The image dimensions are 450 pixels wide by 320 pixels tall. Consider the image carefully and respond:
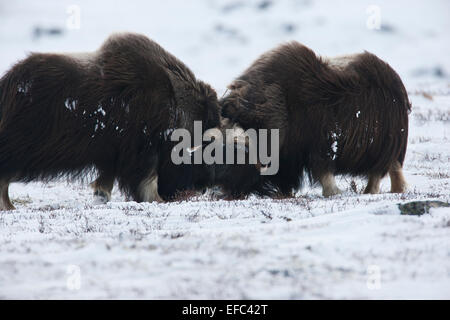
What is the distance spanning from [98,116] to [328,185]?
193cm

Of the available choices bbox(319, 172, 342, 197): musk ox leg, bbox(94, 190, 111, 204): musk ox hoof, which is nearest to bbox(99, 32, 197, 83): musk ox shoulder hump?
bbox(94, 190, 111, 204): musk ox hoof

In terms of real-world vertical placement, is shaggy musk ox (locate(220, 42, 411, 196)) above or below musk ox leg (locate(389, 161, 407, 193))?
Answer: above

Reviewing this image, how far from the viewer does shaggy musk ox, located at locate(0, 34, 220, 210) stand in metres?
4.62

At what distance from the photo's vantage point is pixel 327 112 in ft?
16.1

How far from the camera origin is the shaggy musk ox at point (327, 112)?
4.93m

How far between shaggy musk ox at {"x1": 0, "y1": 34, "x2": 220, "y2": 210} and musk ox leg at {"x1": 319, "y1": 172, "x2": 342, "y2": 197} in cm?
119

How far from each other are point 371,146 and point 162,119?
68.0 inches

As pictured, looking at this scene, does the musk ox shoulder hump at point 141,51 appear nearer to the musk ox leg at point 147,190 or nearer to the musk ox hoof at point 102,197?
the musk ox leg at point 147,190

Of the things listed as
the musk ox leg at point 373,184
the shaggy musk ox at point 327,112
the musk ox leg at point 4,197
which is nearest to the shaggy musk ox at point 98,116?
the musk ox leg at point 4,197

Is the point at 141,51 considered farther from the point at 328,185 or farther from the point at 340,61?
the point at 328,185

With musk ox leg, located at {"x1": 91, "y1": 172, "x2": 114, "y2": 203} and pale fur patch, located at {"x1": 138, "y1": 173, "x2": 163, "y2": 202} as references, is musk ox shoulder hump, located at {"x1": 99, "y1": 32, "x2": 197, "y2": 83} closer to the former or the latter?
pale fur patch, located at {"x1": 138, "y1": 173, "x2": 163, "y2": 202}

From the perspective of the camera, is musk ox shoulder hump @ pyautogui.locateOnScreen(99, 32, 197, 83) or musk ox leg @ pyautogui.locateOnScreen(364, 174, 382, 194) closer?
musk ox shoulder hump @ pyautogui.locateOnScreen(99, 32, 197, 83)

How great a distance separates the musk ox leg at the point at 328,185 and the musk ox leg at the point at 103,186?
174 cm
